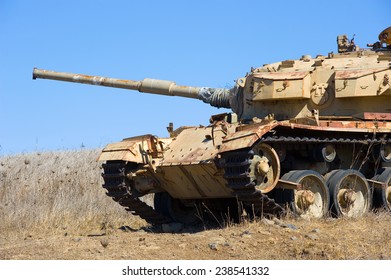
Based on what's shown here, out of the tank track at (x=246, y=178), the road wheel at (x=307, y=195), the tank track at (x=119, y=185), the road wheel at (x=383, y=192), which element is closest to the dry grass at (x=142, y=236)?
the tank track at (x=246, y=178)

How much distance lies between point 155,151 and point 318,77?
3039 millimetres

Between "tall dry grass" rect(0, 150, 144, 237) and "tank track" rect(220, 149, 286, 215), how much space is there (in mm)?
3252

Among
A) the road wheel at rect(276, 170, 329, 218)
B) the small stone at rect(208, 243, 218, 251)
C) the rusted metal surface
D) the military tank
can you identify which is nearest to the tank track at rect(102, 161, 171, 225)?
the military tank

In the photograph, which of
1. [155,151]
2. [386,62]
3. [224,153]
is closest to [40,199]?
[155,151]

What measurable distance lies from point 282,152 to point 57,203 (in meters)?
5.12

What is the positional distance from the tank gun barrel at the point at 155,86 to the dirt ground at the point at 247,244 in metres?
4.35

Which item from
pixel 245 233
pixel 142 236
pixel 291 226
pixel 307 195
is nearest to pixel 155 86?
pixel 307 195

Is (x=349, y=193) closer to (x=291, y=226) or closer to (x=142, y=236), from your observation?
(x=291, y=226)

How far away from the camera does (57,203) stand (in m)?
15.9

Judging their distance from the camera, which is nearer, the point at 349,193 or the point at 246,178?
the point at 246,178

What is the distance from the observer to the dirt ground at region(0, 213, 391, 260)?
382 inches

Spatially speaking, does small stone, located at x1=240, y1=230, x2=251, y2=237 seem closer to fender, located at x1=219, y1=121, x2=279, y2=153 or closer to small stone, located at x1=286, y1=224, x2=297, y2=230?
small stone, located at x1=286, y1=224, x2=297, y2=230

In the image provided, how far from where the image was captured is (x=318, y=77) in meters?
14.2

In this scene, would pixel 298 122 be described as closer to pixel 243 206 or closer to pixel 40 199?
pixel 243 206
